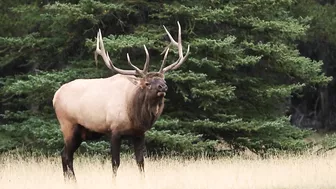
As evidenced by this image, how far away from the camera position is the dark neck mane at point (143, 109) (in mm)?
12281

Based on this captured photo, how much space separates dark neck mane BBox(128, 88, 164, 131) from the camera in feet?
40.3

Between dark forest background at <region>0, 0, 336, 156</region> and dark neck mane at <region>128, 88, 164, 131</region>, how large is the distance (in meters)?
4.18

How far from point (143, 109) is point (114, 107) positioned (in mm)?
529

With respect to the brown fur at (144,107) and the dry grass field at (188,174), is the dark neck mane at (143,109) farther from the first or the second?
the dry grass field at (188,174)

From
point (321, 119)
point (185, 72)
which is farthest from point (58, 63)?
point (321, 119)

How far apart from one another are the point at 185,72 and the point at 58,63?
3.88 meters

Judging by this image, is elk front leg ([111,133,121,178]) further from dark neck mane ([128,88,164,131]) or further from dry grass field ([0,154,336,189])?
dark neck mane ([128,88,164,131])

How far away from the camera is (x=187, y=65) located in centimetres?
1764

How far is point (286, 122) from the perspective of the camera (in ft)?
60.9

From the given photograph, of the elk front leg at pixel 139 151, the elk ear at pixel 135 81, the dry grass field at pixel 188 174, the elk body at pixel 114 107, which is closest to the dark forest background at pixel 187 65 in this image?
the dry grass field at pixel 188 174

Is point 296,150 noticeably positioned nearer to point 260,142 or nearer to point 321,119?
point 260,142

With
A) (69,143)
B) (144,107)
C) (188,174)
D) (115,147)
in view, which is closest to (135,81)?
(144,107)

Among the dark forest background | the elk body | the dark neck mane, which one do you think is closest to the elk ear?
the elk body

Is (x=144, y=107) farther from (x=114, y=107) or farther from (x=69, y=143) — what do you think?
(x=69, y=143)
